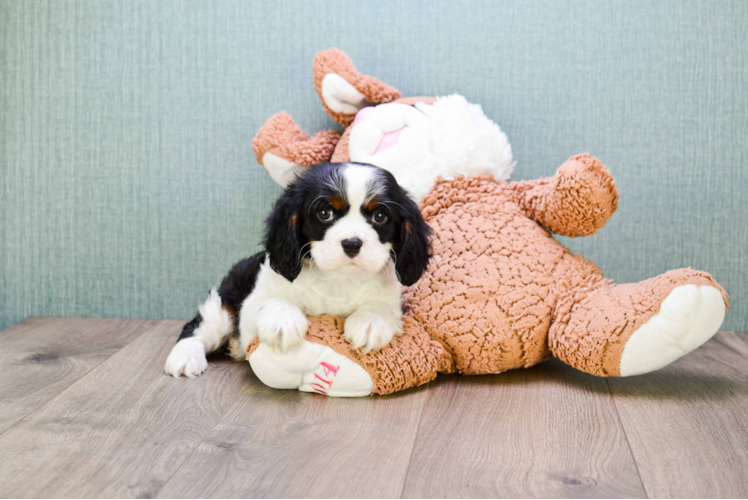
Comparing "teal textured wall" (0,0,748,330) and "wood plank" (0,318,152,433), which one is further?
"teal textured wall" (0,0,748,330)

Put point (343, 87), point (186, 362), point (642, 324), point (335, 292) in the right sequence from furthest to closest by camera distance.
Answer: point (343, 87), point (186, 362), point (335, 292), point (642, 324)

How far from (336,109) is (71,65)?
1028mm

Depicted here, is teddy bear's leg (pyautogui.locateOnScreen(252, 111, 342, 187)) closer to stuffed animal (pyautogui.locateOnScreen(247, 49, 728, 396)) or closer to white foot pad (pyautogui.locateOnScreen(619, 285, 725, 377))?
stuffed animal (pyautogui.locateOnScreen(247, 49, 728, 396))

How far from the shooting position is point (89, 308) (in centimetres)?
239

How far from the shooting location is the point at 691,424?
1405mm

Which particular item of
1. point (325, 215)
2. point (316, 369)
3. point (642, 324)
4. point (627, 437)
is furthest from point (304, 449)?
point (642, 324)

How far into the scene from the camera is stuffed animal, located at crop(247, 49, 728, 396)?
153cm

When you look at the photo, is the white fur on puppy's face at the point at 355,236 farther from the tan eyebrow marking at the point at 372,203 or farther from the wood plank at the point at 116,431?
the wood plank at the point at 116,431

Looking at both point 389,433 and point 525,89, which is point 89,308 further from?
point 525,89

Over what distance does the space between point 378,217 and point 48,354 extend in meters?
1.20

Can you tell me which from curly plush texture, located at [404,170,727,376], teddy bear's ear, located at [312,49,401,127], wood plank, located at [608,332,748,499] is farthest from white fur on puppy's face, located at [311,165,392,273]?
wood plank, located at [608,332,748,499]

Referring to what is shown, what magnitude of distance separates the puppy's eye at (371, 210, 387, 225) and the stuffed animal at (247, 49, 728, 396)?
29 centimetres

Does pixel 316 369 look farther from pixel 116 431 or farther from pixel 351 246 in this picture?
pixel 116 431

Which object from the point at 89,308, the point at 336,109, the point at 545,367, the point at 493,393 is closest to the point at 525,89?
the point at 336,109
